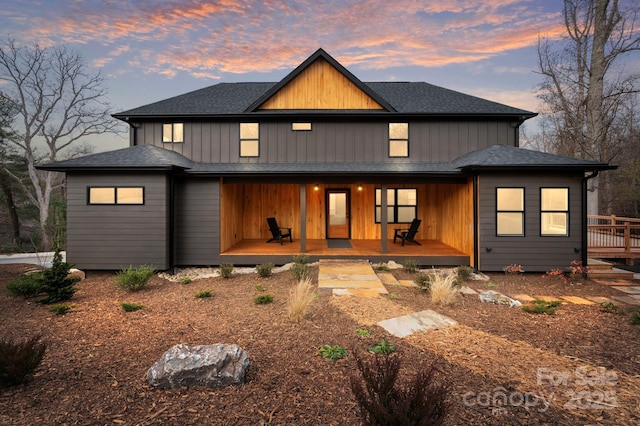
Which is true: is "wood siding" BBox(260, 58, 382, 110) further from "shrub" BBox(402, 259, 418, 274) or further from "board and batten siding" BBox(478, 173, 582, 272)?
"shrub" BBox(402, 259, 418, 274)

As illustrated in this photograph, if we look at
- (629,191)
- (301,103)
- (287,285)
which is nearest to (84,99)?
(301,103)

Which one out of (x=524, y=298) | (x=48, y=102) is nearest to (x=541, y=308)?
(x=524, y=298)

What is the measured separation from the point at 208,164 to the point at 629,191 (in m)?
18.6

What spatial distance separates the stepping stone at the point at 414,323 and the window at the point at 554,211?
226 inches

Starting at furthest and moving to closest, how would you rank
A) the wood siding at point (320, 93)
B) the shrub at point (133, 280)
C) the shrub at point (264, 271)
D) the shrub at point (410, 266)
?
the wood siding at point (320, 93)
the shrub at point (410, 266)
the shrub at point (264, 271)
the shrub at point (133, 280)

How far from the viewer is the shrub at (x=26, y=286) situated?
5.67 meters

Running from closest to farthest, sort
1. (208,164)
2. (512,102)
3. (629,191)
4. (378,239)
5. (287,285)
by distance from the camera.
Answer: (287,285)
(208,164)
(378,239)
(629,191)
(512,102)

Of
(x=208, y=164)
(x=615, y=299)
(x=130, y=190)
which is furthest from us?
(x=208, y=164)

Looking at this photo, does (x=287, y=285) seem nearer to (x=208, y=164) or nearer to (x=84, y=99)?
(x=208, y=164)

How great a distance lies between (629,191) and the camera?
1338 centimetres

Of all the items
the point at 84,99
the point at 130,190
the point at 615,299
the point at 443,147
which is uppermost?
the point at 84,99

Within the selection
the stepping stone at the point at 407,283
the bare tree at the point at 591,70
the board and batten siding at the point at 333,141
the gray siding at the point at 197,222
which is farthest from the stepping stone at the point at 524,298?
the bare tree at the point at 591,70

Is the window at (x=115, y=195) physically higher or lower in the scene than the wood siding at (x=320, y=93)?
lower

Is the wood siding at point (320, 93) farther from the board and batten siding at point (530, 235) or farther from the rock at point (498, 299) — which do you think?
the rock at point (498, 299)
